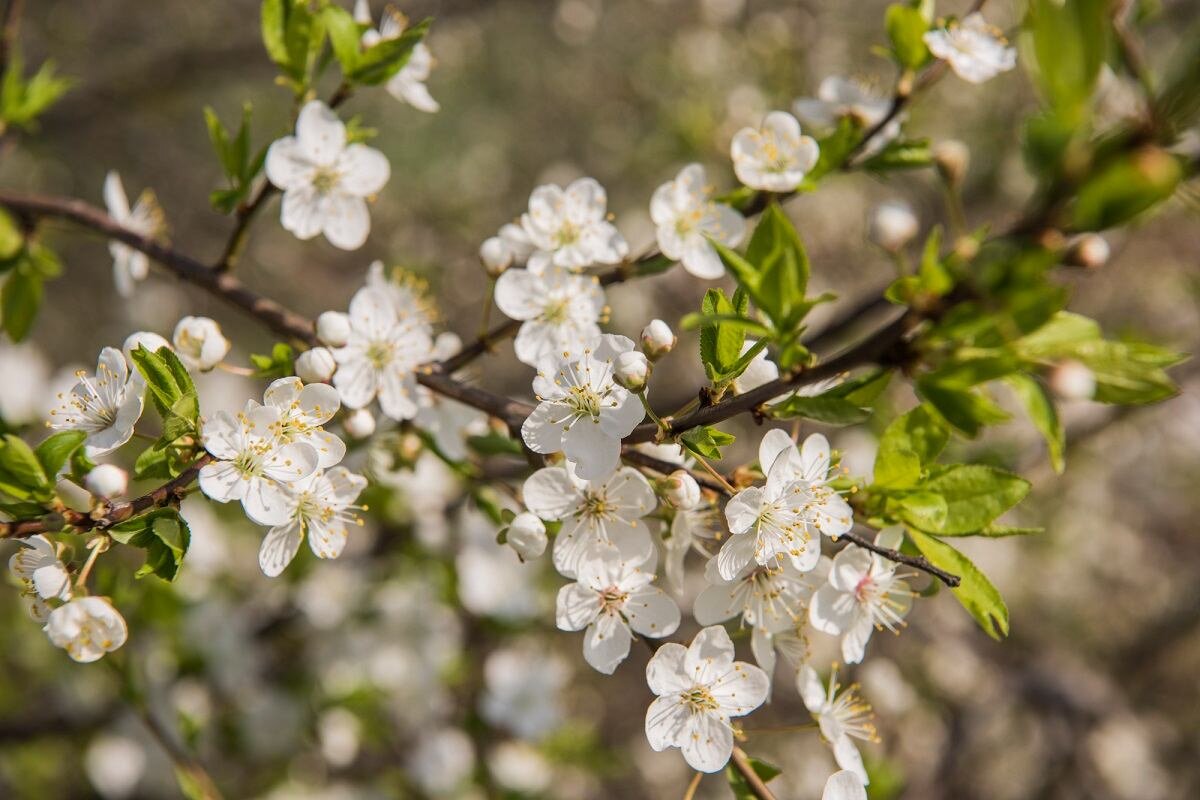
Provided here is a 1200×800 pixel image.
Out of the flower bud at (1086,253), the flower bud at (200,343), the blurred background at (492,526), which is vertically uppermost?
the flower bud at (1086,253)

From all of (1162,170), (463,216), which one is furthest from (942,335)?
(463,216)

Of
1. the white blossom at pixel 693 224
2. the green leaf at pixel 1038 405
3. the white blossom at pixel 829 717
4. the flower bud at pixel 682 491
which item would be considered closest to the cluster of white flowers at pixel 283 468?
the flower bud at pixel 682 491

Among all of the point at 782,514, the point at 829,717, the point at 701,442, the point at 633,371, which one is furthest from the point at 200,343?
the point at 829,717

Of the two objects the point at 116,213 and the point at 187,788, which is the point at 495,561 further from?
the point at 116,213

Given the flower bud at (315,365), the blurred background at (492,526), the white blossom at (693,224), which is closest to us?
the flower bud at (315,365)

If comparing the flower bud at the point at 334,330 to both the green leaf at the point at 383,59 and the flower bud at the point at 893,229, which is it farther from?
the flower bud at the point at 893,229

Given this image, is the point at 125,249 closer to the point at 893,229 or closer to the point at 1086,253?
the point at 893,229

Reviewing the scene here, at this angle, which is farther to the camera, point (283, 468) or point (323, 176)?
point (323, 176)

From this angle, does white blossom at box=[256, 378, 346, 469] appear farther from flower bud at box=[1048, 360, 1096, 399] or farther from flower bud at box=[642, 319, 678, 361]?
flower bud at box=[1048, 360, 1096, 399]
